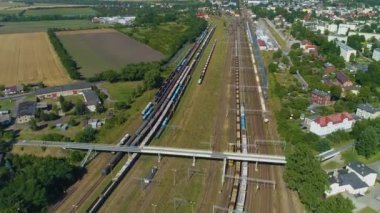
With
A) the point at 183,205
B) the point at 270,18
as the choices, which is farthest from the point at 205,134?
the point at 270,18

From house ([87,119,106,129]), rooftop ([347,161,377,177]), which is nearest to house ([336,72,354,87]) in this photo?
rooftop ([347,161,377,177])

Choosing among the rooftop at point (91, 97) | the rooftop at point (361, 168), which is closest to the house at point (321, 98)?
the rooftop at point (361, 168)

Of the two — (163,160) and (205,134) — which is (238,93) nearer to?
(205,134)

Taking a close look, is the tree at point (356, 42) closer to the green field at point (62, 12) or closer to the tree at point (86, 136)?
the tree at point (86, 136)

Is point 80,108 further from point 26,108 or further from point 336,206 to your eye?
Result: point 336,206

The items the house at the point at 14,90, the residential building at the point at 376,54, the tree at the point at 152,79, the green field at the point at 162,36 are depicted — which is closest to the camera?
the house at the point at 14,90
